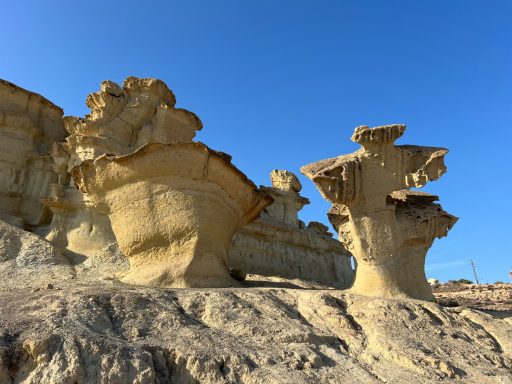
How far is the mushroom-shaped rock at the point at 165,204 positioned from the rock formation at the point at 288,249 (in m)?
5.12

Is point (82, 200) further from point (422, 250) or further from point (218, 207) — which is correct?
point (422, 250)

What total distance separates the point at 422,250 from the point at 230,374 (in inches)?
215

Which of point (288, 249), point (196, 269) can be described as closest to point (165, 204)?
point (196, 269)

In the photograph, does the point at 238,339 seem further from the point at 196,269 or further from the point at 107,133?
the point at 107,133

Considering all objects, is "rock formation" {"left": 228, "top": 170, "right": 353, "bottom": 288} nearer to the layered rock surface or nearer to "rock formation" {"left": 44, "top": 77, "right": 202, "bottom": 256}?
"rock formation" {"left": 44, "top": 77, "right": 202, "bottom": 256}

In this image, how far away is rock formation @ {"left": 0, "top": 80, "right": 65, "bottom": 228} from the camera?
1409 centimetres

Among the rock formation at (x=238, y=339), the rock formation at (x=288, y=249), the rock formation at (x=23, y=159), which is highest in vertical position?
the rock formation at (x=23, y=159)

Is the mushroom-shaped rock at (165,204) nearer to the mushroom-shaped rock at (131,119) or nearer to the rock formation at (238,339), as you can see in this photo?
the rock formation at (238,339)

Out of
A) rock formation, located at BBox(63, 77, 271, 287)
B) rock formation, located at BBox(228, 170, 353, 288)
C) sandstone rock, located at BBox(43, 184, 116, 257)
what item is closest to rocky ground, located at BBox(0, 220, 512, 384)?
rock formation, located at BBox(63, 77, 271, 287)

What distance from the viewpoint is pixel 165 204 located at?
769cm

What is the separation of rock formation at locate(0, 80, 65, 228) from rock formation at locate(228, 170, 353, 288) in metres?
6.63

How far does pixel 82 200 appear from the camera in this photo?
13.0 m

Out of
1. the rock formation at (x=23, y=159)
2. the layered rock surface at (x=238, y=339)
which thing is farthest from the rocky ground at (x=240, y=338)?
the rock formation at (x=23, y=159)

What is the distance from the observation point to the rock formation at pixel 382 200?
7410mm
